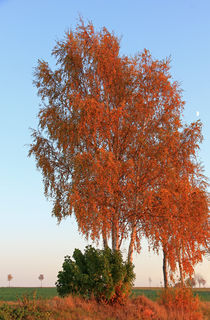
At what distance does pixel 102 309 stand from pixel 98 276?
1481 mm

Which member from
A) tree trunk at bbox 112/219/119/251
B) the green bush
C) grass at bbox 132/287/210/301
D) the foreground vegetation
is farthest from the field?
tree trunk at bbox 112/219/119/251

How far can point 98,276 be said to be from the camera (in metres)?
16.5

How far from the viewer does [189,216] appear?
62.4 ft

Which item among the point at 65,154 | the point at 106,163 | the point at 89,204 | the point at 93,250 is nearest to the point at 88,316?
the point at 93,250

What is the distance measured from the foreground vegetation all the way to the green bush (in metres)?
0.45

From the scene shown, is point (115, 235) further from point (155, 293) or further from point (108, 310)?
point (155, 293)

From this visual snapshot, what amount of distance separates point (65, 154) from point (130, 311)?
8359mm

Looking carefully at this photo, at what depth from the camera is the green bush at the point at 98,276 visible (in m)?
16.4

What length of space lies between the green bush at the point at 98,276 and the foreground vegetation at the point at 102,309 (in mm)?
453

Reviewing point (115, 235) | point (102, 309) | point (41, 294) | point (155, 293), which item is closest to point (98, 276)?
point (102, 309)

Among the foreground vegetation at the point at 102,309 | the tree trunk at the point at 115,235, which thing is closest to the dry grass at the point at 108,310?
the foreground vegetation at the point at 102,309

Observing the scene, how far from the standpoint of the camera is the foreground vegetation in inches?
523

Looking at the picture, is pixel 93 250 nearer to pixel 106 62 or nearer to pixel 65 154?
pixel 65 154

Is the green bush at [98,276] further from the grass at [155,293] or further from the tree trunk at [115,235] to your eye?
the grass at [155,293]
